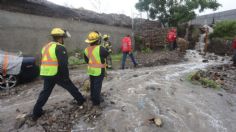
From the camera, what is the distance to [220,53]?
1447 cm

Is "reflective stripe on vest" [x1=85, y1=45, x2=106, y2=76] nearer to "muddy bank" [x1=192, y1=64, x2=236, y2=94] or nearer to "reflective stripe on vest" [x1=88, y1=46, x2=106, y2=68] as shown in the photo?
"reflective stripe on vest" [x1=88, y1=46, x2=106, y2=68]

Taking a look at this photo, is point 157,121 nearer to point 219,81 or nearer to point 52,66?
point 52,66

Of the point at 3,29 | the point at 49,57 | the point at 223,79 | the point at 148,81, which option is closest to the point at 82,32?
the point at 3,29

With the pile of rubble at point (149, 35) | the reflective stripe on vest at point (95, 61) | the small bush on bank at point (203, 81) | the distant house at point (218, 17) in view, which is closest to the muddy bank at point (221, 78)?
the small bush on bank at point (203, 81)

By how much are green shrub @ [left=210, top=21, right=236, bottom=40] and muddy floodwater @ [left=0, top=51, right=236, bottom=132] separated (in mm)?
10721

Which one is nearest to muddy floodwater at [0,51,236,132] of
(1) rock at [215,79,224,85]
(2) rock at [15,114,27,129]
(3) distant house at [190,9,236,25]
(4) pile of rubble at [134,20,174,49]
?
(2) rock at [15,114,27,129]

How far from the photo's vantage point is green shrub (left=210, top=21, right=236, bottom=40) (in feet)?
49.2

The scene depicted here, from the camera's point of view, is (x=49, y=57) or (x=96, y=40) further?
(x=96, y=40)

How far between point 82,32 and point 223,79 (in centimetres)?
834

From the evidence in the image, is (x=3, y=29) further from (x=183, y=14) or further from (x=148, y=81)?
(x=183, y=14)

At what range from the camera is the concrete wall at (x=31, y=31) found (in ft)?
28.8

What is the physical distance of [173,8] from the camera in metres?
16.7

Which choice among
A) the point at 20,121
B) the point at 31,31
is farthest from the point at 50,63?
the point at 31,31

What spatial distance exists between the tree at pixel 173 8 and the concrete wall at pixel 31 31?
7.00 metres
